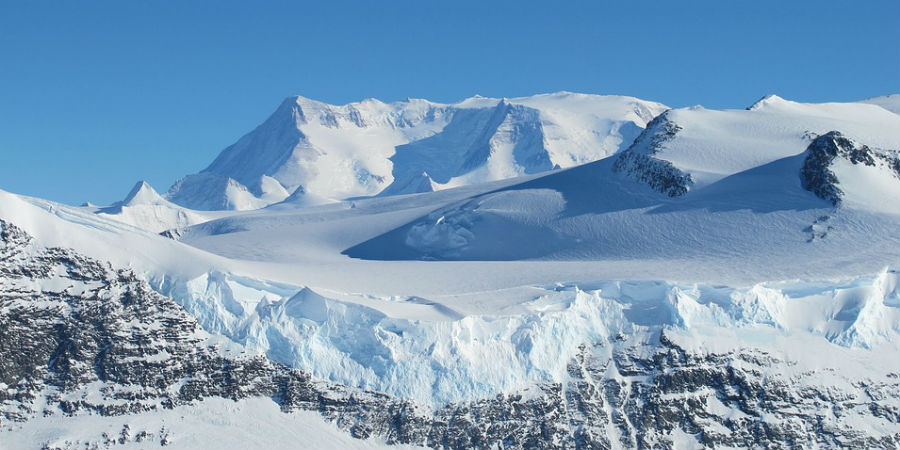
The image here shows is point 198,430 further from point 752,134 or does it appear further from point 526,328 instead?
point 752,134

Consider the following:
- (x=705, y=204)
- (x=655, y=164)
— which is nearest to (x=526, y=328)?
(x=705, y=204)

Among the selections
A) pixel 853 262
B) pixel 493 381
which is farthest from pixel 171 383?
pixel 853 262

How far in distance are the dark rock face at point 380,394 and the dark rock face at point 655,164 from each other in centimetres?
5014

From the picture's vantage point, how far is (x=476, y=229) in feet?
508

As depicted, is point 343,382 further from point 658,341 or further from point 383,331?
point 658,341

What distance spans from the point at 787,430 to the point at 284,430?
44.9 metres

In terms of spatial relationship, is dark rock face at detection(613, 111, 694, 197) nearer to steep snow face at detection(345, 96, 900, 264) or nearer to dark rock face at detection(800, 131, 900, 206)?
steep snow face at detection(345, 96, 900, 264)

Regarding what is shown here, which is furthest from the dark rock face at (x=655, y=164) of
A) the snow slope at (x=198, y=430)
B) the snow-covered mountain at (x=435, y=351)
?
the snow slope at (x=198, y=430)

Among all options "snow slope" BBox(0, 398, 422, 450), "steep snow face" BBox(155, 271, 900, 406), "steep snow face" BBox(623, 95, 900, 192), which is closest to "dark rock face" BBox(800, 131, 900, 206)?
"steep snow face" BBox(623, 95, 900, 192)

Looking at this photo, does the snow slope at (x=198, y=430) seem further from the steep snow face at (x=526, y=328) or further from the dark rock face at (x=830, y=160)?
the dark rock face at (x=830, y=160)

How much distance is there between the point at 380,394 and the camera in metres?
102

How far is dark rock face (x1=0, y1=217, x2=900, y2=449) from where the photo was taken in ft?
325

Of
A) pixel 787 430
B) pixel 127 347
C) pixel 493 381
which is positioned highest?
pixel 127 347

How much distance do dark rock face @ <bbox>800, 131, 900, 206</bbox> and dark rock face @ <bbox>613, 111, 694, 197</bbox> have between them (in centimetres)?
1554
